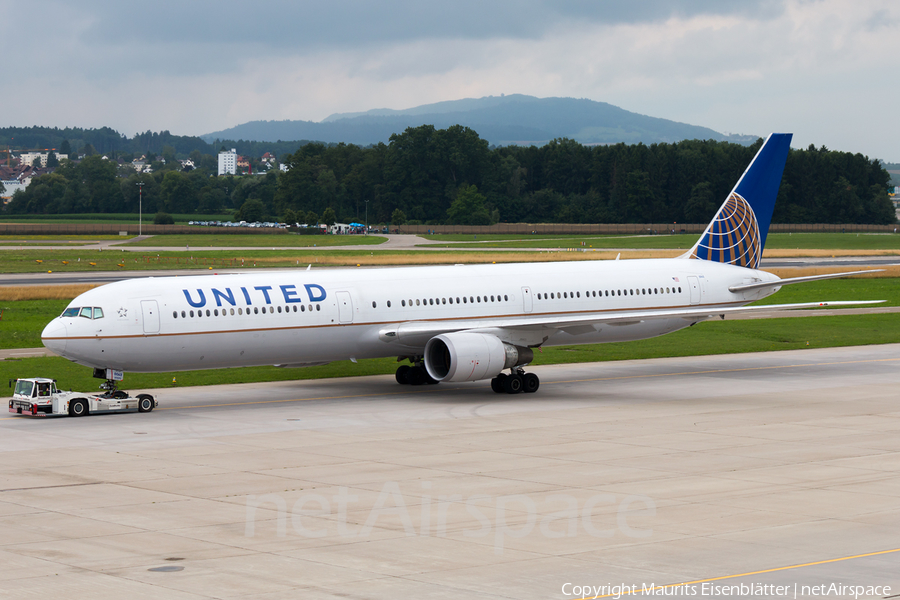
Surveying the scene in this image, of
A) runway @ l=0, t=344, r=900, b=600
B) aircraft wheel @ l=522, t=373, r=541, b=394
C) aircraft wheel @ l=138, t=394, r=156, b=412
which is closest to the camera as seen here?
runway @ l=0, t=344, r=900, b=600

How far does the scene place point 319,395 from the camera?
117ft

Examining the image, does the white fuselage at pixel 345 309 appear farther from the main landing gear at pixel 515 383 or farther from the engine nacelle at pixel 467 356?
the main landing gear at pixel 515 383

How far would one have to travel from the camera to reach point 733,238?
145 ft

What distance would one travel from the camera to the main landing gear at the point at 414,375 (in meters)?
37.3

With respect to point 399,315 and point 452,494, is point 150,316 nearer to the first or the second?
point 399,315

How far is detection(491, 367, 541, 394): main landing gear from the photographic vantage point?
35.5 meters

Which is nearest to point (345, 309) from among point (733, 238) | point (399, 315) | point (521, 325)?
point (399, 315)

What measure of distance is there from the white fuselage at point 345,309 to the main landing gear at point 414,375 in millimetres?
1708

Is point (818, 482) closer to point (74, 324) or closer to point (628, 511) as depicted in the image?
point (628, 511)

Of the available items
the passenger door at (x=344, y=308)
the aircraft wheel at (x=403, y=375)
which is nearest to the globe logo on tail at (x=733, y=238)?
the aircraft wheel at (x=403, y=375)

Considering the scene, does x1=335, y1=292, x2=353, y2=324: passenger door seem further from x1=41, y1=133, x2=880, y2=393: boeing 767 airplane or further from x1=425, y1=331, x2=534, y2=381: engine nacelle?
x1=425, y1=331, x2=534, y2=381: engine nacelle

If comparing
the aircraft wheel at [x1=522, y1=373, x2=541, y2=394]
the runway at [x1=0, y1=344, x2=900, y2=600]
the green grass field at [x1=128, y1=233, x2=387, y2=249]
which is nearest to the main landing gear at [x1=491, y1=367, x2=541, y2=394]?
the aircraft wheel at [x1=522, y1=373, x2=541, y2=394]

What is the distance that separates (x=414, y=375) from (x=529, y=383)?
430cm

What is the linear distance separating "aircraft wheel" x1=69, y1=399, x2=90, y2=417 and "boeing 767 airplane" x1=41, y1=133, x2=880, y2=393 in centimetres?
116
